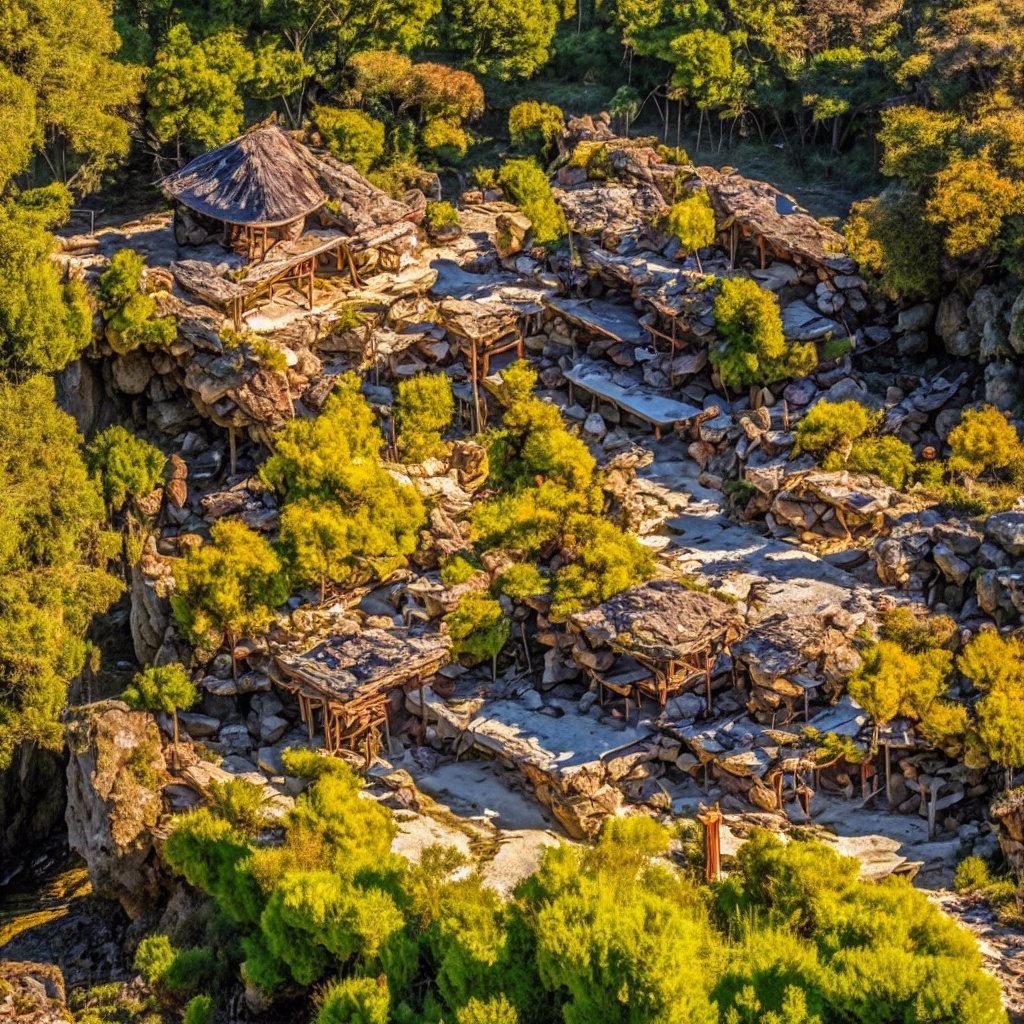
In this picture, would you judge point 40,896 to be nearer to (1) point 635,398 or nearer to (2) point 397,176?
(1) point 635,398

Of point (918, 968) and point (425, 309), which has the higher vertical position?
point (425, 309)

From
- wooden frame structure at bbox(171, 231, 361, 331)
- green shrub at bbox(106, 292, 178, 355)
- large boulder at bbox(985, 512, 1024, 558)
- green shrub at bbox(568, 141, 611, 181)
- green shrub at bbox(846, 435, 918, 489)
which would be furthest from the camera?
green shrub at bbox(568, 141, 611, 181)

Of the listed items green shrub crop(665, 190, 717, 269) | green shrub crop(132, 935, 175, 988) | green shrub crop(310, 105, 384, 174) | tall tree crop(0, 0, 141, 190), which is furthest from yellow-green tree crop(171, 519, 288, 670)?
green shrub crop(310, 105, 384, 174)

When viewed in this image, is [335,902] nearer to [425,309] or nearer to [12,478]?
[12,478]

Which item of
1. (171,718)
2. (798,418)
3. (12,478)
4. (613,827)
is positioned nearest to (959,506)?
(798,418)

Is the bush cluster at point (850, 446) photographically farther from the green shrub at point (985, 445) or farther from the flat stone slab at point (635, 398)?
the flat stone slab at point (635, 398)

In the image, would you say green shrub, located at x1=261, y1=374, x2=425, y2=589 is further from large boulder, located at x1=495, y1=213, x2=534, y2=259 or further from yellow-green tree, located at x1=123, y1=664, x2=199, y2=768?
large boulder, located at x1=495, y1=213, x2=534, y2=259
